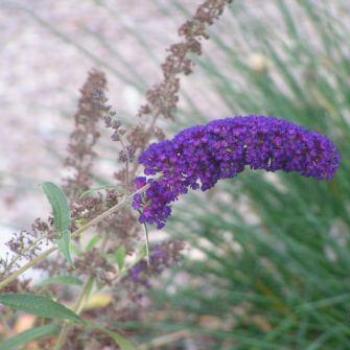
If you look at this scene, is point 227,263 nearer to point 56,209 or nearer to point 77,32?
point 56,209

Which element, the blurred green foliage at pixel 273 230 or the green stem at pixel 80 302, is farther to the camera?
the blurred green foliage at pixel 273 230

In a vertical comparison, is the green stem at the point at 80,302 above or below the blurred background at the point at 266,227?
below

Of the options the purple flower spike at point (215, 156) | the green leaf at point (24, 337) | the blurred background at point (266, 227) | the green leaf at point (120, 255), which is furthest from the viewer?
the blurred background at point (266, 227)

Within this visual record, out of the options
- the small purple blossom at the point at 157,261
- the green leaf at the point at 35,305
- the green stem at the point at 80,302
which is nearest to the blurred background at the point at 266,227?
the small purple blossom at the point at 157,261

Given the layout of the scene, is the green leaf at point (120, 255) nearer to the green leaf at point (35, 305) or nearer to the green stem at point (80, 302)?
the green stem at point (80, 302)

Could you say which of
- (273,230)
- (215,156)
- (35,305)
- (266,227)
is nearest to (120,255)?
(35,305)

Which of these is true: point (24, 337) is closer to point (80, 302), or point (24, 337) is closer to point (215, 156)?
point (80, 302)

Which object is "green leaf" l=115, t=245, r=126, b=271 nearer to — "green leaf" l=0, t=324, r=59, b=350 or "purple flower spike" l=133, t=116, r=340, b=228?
"green leaf" l=0, t=324, r=59, b=350
